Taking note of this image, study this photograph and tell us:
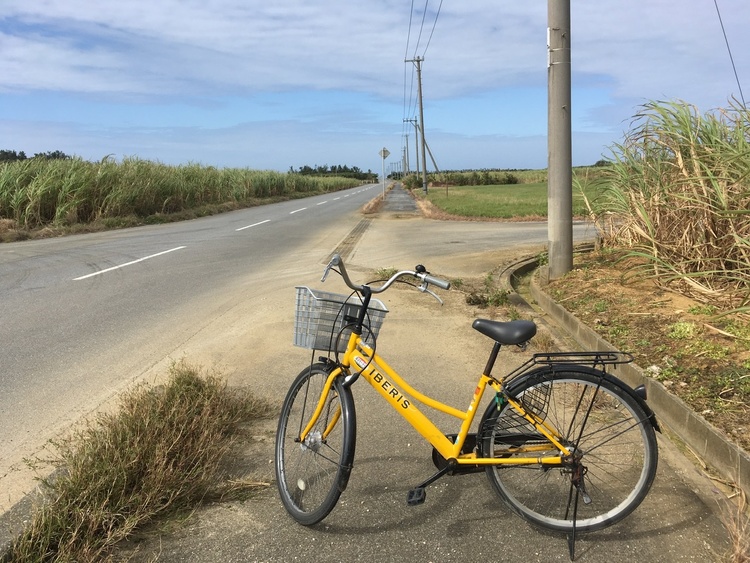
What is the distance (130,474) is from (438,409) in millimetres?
1594

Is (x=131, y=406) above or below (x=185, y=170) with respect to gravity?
below

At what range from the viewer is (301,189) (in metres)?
52.5

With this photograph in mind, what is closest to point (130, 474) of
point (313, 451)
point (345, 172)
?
point (313, 451)

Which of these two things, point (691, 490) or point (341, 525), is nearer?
point (341, 525)

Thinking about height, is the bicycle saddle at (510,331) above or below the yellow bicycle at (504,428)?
above

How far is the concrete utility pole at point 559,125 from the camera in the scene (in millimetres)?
7042

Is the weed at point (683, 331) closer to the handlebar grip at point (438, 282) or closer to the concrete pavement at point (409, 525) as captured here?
the concrete pavement at point (409, 525)

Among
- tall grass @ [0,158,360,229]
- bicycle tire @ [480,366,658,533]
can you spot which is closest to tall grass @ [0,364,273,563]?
bicycle tire @ [480,366,658,533]

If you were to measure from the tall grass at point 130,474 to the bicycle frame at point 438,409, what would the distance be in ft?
2.69

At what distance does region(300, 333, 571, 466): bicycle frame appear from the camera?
2.61 m

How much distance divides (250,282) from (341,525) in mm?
6442

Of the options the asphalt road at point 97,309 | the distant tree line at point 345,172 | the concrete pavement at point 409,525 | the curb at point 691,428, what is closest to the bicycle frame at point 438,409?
the concrete pavement at point 409,525

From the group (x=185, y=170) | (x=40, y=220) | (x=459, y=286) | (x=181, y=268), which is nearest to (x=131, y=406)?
(x=459, y=286)

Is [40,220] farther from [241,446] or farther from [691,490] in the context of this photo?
[691,490]
